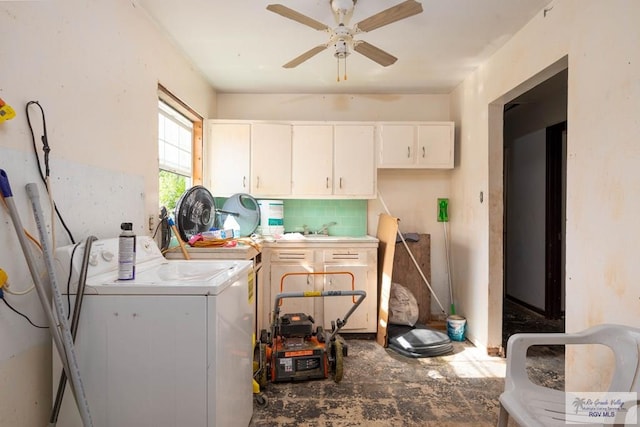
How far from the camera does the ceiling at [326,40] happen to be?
2023mm

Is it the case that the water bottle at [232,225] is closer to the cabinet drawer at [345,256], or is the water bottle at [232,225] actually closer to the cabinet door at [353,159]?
the cabinet drawer at [345,256]

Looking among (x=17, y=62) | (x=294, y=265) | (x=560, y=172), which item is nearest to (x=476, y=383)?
(x=294, y=265)

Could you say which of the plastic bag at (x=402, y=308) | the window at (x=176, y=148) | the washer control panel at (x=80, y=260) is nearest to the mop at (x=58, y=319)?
the washer control panel at (x=80, y=260)

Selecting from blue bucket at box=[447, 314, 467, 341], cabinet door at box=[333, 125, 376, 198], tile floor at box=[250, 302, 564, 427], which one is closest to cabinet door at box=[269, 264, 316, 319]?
tile floor at box=[250, 302, 564, 427]

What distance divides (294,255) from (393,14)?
208 centimetres

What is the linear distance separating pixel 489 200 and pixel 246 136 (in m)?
2.37

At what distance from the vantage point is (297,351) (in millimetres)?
2227

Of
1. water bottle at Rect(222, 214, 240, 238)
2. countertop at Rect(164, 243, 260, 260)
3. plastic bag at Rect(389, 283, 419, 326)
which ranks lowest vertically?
plastic bag at Rect(389, 283, 419, 326)

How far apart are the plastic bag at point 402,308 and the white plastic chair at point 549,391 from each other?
1802 mm

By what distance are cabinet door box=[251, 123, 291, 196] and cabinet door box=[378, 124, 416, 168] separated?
3.18 feet

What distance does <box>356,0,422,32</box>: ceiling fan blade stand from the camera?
1.62m

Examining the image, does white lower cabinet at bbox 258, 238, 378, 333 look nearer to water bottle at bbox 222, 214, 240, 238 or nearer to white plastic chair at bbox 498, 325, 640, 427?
water bottle at bbox 222, 214, 240, 238

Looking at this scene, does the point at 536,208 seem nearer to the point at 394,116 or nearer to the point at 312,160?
the point at 394,116

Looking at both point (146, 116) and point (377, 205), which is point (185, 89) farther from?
point (377, 205)
